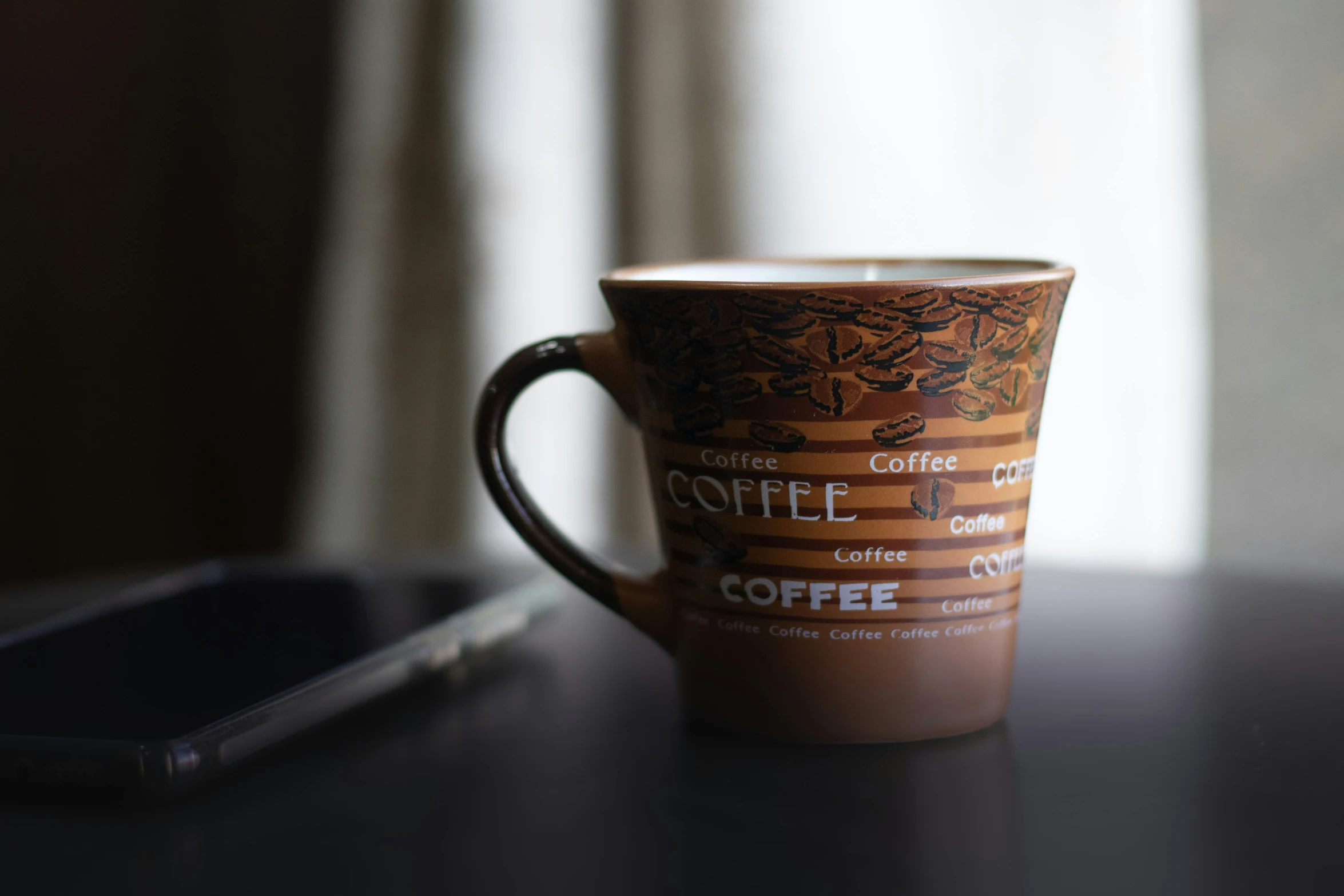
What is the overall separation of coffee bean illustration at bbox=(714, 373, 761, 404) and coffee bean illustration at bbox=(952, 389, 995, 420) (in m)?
0.06

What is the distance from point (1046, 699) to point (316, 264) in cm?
109

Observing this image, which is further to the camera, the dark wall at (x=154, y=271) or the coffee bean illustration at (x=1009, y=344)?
the dark wall at (x=154, y=271)

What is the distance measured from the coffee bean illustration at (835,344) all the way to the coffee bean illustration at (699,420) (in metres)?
0.04

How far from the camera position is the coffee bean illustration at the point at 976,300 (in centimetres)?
36

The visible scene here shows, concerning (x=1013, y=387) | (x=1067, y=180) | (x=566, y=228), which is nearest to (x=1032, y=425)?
(x=1013, y=387)

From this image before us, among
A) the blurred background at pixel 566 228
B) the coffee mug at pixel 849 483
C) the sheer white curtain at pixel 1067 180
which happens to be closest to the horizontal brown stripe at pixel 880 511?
the coffee mug at pixel 849 483

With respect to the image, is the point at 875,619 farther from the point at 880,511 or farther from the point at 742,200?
the point at 742,200

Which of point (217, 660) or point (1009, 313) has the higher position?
point (1009, 313)

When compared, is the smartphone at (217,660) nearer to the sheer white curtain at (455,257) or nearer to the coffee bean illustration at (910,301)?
the coffee bean illustration at (910,301)

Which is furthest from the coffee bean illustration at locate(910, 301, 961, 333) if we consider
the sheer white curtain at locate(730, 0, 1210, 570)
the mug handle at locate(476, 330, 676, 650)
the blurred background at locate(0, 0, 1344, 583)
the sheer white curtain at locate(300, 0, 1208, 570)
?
the sheer white curtain at locate(730, 0, 1210, 570)

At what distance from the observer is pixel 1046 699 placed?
43 centimetres

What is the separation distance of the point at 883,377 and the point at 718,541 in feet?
0.24

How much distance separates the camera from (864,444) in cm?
37

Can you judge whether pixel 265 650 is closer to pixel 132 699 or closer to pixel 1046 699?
pixel 132 699
